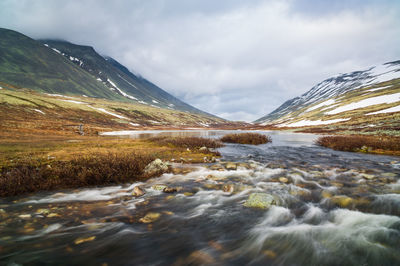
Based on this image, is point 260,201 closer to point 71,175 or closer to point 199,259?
point 199,259

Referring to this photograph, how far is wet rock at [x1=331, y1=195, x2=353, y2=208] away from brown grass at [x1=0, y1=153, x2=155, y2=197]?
8475 mm

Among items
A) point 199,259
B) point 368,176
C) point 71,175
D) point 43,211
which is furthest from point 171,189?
point 368,176

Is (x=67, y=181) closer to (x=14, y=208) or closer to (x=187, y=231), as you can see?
(x=14, y=208)

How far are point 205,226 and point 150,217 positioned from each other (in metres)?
1.76

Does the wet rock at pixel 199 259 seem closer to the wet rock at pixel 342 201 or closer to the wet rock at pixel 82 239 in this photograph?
the wet rock at pixel 82 239

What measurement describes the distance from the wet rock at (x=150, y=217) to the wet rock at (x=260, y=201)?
319 cm

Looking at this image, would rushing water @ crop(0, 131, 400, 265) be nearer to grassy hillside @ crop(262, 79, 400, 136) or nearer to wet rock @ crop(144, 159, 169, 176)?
wet rock @ crop(144, 159, 169, 176)

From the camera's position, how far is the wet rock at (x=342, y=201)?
6.46 meters

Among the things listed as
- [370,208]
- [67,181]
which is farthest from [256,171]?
[67,181]

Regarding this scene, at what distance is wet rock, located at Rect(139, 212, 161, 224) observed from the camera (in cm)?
546

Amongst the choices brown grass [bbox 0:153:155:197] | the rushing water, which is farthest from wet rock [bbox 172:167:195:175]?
the rushing water

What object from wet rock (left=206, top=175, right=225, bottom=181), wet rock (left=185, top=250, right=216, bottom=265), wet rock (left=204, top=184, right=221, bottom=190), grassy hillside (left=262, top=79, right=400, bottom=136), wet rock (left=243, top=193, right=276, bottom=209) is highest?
grassy hillside (left=262, top=79, right=400, bottom=136)

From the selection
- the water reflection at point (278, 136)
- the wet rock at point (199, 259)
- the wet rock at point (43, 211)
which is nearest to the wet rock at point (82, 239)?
the wet rock at point (43, 211)

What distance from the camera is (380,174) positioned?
33.3 feet
